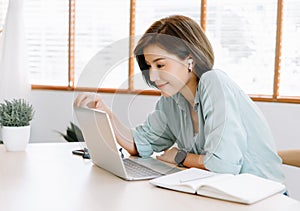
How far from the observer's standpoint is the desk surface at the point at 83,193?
110 cm

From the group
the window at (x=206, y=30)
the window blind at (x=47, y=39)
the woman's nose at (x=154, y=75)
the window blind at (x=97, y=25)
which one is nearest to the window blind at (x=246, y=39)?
the window at (x=206, y=30)

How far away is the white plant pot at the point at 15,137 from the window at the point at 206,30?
1.25m

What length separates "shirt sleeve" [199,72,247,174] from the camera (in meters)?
1.42

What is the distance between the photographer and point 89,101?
4.97 feet

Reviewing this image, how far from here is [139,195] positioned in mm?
1193

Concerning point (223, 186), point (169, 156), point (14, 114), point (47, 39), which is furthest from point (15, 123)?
point (47, 39)

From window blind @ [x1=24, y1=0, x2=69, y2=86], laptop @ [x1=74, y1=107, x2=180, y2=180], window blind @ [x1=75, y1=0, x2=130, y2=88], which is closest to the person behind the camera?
laptop @ [x1=74, y1=107, x2=180, y2=180]

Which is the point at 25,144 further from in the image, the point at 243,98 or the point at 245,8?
the point at 245,8

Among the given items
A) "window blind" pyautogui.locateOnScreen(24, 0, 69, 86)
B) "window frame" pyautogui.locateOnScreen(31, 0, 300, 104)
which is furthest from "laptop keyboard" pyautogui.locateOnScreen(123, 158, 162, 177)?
"window blind" pyautogui.locateOnScreen(24, 0, 69, 86)

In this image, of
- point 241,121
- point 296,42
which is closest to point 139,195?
point 241,121

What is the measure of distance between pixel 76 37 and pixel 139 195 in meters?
2.78

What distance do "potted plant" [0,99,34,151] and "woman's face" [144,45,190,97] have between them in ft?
1.70

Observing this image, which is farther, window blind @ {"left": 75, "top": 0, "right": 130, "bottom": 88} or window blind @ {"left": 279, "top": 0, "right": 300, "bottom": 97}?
window blind @ {"left": 75, "top": 0, "right": 130, "bottom": 88}

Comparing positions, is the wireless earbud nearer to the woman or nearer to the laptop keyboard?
the woman
